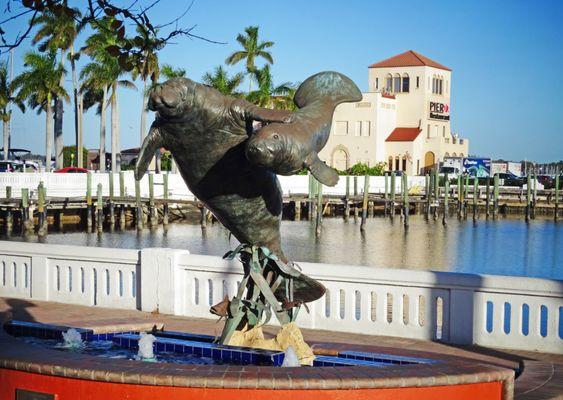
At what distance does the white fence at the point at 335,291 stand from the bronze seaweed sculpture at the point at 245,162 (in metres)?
3.95

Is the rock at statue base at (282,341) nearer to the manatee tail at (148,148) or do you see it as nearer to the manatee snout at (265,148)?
the manatee tail at (148,148)

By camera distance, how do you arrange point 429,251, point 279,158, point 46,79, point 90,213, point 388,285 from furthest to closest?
point 46,79 → point 90,213 → point 429,251 → point 388,285 → point 279,158

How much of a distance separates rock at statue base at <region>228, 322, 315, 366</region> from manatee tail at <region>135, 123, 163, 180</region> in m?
1.73

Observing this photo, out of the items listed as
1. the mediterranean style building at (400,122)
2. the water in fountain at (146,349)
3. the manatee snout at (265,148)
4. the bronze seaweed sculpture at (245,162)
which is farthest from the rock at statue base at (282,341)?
the mediterranean style building at (400,122)

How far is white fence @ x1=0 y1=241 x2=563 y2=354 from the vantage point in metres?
11.4

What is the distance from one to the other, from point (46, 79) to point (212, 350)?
212ft

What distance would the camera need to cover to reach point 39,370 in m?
7.00

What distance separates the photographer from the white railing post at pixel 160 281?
13.2 meters

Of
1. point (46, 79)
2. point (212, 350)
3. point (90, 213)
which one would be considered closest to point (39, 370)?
point (212, 350)

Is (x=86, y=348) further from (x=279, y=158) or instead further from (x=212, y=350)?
(x=279, y=158)

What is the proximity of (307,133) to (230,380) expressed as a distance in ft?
6.02

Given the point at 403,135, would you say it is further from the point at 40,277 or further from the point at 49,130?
the point at 40,277

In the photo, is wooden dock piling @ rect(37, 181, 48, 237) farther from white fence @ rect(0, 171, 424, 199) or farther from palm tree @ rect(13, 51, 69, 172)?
palm tree @ rect(13, 51, 69, 172)

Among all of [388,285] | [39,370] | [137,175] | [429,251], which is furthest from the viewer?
[429,251]
